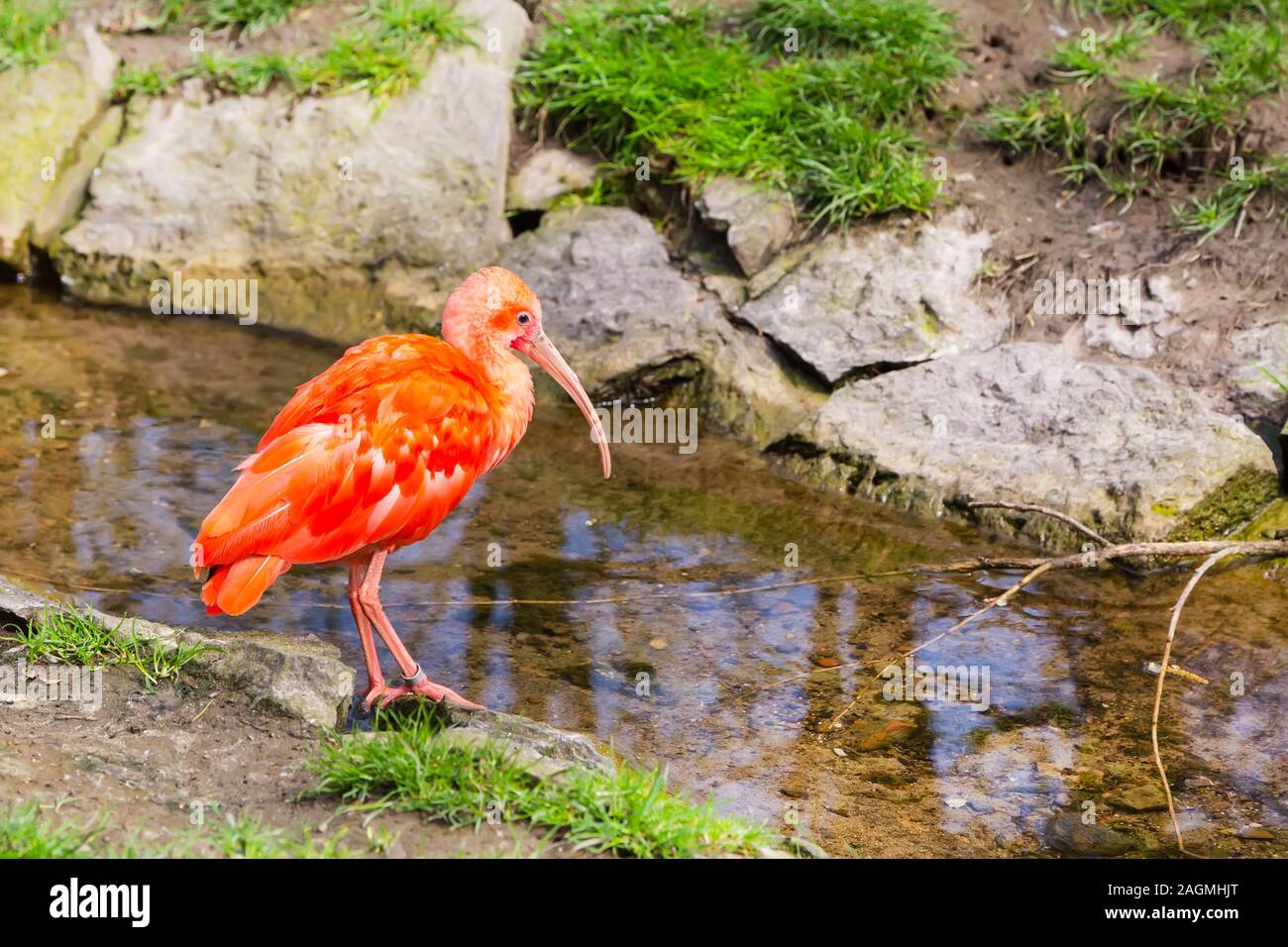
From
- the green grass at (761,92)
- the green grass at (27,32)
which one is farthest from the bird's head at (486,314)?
the green grass at (27,32)

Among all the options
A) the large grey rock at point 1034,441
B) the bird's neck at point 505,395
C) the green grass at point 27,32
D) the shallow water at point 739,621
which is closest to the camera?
the shallow water at point 739,621

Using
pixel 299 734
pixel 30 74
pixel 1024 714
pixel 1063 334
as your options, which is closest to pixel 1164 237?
pixel 1063 334

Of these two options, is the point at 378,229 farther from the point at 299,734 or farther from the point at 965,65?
the point at 299,734

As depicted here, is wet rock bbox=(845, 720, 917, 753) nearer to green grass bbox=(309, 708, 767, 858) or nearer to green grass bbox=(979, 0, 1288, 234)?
green grass bbox=(309, 708, 767, 858)

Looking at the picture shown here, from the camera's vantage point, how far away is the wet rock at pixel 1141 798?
452 cm

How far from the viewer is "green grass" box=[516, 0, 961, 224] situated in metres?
7.74

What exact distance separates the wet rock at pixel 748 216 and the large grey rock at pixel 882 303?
0.21 meters

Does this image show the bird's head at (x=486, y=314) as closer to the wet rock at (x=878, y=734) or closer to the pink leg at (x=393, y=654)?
the pink leg at (x=393, y=654)

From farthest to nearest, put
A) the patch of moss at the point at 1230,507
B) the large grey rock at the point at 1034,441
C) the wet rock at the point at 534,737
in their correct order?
the large grey rock at the point at 1034,441, the patch of moss at the point at 1230,507, the wet rock at the point at 534,737

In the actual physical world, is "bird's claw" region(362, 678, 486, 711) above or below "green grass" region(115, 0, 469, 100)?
below

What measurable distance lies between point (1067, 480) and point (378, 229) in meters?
4.18

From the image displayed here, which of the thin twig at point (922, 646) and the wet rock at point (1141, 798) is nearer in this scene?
the wet rock at point (1141, 798)

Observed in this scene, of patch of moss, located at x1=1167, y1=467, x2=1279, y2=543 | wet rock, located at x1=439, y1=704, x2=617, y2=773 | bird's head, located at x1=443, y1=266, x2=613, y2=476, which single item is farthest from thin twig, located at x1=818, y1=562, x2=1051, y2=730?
bird's head, located at x1=443, y1=266, x2=613, y2=476

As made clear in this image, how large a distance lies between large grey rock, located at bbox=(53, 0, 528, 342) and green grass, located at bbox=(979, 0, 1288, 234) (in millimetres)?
2909
